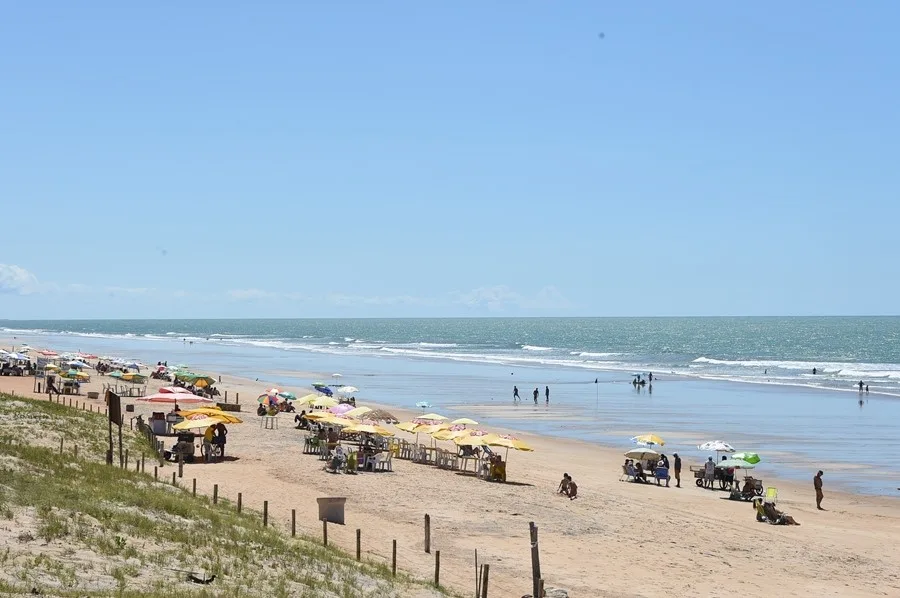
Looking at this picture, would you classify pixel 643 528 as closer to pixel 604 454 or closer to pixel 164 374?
pixel 604 454

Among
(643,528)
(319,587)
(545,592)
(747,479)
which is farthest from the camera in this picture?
(747,479)

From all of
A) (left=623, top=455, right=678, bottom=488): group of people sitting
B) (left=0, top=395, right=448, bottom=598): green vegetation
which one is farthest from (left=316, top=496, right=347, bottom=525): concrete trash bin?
(left=623, top=455, right=678, bottom=488): group of people sitting

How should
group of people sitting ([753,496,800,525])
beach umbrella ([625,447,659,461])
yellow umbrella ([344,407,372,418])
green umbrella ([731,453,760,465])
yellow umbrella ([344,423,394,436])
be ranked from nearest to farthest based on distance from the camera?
group of people sitting ([753,496,800,525]) → green umbrella ([731,453,760,465]) → yellow umbrella ([344,423,394,436]) → beach umbrella ([625,447,659,461]) → yellow umbrella ([344,407,372,418])

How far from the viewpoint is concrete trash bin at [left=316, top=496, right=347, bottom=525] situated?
762 inches

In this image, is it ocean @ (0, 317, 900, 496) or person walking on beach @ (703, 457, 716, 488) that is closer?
person walking on beach @ (703, 457, 716, 488)

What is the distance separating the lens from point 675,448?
3591 centimetres

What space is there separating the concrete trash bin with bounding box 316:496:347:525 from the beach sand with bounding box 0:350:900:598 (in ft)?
1.08

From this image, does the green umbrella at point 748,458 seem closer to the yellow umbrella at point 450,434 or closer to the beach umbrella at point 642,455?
the beach umbrella at point 642,455

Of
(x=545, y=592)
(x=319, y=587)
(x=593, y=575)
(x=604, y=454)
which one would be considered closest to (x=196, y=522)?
(x=319, y=587)

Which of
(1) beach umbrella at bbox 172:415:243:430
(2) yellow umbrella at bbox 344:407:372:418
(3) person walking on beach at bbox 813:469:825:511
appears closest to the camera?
(3) person walking on beach at bbox 813:469:825:511

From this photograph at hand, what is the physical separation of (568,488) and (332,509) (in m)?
7.82

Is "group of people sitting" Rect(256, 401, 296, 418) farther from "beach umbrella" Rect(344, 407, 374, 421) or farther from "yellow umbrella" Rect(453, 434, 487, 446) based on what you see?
"yellow umbrella" Rect(453, 434, 487, 446)

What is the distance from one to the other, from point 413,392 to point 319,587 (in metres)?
46.0

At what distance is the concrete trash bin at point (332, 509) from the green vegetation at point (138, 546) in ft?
6.62
